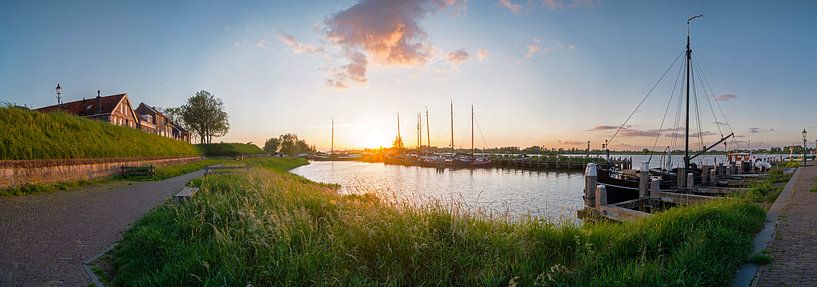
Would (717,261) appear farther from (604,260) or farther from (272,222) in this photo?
(272,222)

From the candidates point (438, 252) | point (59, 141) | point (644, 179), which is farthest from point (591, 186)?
point (59, 141)

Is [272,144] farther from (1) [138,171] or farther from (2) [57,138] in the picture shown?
(2) [57,138]

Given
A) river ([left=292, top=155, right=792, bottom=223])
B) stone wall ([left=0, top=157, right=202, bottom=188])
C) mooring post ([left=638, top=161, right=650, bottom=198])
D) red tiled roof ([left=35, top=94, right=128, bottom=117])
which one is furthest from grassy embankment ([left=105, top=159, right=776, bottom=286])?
red tiled roof ([left=35, top=94, right=128, bottom=117])

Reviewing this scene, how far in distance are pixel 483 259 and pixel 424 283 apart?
3.22 feet

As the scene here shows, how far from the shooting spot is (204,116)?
223 ft

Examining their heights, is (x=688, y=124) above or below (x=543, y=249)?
above

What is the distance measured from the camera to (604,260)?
5188 millimetres

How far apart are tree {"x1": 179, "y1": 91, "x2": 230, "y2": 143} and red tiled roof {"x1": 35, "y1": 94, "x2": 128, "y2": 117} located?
22.8m

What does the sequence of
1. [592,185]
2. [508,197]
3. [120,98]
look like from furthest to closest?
[120,98]
[508,197]
[592,185]

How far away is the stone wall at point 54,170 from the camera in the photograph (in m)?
12.4

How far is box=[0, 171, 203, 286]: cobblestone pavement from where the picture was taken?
16.6 ft

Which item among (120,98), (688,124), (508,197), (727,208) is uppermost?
(120,98)

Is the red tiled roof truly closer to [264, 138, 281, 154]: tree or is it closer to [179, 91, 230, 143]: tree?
[179, 91, 230, 143]: tree

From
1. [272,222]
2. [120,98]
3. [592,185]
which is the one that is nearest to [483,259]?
[272,222]
